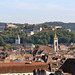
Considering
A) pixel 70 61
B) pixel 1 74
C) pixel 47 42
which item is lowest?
pixel 47 42

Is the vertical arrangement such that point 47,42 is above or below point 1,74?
below

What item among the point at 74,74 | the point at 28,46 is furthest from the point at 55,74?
the point at 28,46

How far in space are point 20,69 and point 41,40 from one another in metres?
166

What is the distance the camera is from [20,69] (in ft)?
101

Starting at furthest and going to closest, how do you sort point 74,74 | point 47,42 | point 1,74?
point 47,42
point 1,74
point 74,74

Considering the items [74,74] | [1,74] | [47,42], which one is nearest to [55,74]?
[74,74]

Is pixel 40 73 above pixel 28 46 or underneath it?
above

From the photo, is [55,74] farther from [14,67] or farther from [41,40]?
[41,40]

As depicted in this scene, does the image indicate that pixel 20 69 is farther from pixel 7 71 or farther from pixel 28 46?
pixel 28 46

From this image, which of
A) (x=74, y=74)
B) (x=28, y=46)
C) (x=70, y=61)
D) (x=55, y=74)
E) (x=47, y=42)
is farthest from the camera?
(x=47, y=42)

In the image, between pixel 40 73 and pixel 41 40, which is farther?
pixel 41 40

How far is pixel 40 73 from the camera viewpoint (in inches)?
765

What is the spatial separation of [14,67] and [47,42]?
547 ft

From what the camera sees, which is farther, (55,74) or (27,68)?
(27,68)
